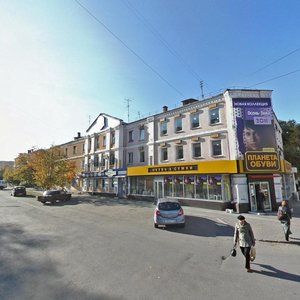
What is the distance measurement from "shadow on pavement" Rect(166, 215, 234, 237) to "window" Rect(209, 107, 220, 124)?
1074cm

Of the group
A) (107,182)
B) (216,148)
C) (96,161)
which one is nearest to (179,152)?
(216,148)

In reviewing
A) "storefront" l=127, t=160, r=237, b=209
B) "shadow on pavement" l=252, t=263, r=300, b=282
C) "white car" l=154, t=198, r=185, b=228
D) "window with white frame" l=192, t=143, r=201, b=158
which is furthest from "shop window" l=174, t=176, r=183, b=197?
"shadow on pavement" l=252, t=263, r=300, b=282

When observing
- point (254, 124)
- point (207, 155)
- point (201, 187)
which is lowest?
point (201, 187)

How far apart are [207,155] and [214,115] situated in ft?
13.6

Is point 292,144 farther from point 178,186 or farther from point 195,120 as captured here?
point 178,186

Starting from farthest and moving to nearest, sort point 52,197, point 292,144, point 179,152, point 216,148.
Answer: point 292,144, point 52,197, point 179,152, point 216,148

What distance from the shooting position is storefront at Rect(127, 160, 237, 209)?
19.7m

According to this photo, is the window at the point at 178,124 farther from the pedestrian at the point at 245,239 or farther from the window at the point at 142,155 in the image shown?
the pedestrian at the point at 245,239

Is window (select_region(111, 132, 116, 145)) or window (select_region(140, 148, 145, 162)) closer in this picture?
window (select_region(140, 148, 145, 162))

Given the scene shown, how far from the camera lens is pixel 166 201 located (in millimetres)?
13398

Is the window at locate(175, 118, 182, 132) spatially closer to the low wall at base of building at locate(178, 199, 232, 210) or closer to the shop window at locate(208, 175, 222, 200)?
the shop window at locate(208, 175, 222, 200)

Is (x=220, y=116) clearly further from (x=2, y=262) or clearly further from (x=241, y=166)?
(x=2, y=262)

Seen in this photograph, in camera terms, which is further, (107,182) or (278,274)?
(107,182)

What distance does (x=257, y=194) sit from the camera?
18859mm
